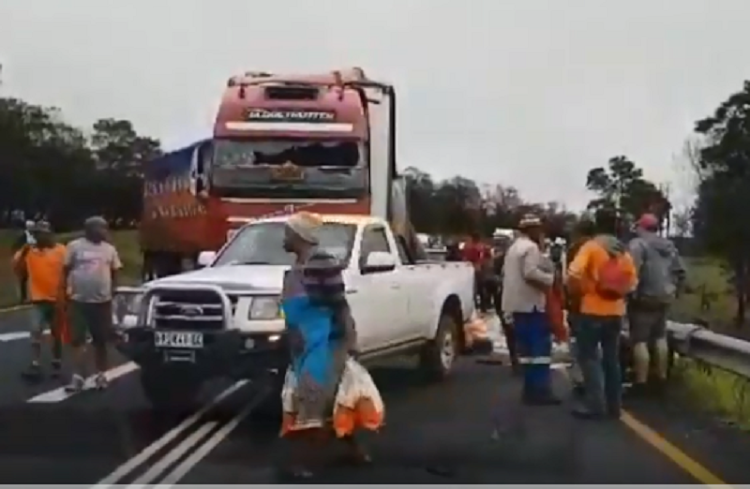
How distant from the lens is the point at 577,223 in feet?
41.0

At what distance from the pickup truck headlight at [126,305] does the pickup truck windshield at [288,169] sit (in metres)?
9.43

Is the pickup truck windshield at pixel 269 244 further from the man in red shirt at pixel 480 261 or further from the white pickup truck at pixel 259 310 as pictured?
the man in red shirt at pixel 480 261

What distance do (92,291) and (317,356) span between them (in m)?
4.79

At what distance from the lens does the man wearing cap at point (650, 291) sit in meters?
12.8

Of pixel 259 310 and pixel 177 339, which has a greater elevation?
pixel 259 310

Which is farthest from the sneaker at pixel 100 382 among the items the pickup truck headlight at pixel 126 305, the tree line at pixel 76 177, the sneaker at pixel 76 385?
the tree line at pixel 76 177

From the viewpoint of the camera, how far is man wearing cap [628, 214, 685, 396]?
1279cm

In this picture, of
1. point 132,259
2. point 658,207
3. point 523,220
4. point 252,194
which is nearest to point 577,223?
point 523,220

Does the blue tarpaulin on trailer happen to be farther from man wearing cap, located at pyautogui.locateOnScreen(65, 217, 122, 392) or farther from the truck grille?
the truck grille

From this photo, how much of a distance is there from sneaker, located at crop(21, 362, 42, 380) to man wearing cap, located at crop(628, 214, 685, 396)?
603 cm

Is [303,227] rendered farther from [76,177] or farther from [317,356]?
[76,177]

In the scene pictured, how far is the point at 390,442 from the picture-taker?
10.1 m

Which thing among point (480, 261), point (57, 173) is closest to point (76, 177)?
point (57, 173)

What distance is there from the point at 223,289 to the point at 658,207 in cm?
492
